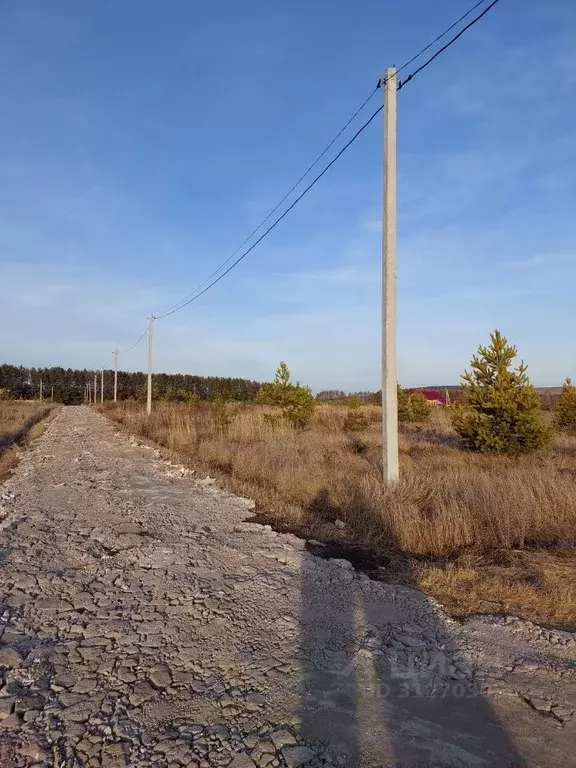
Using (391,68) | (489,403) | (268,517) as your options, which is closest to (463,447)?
(489,403)

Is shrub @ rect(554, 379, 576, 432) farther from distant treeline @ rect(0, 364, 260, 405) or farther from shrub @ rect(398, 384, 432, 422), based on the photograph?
distant treeline @ rect(0, 364, 260, 405)

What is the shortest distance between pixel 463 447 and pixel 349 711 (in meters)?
11.9

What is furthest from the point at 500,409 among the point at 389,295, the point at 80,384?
the point at 80,384

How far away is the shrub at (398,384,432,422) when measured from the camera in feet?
90.3

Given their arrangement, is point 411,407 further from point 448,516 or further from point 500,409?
point 448,516

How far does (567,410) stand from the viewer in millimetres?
22906

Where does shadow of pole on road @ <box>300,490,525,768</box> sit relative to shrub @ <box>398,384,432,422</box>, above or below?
below

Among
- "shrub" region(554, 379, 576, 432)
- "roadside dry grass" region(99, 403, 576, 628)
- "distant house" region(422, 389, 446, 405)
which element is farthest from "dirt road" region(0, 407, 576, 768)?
"distant house" region(422, 389, 446, 405)

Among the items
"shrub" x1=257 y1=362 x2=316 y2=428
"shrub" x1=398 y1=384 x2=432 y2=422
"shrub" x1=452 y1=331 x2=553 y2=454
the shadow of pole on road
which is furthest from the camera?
"shrub" x1=398 y1=384 x2=432 y2=422

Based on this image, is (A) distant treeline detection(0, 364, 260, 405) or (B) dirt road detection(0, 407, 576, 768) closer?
(B) dirt road detection(0, 407, 576, 768)

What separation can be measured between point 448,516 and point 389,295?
3540mm

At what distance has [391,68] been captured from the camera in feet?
26.2

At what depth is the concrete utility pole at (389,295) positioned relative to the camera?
7812 mm

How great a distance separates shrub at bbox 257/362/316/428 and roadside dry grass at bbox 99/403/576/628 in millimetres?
8015
